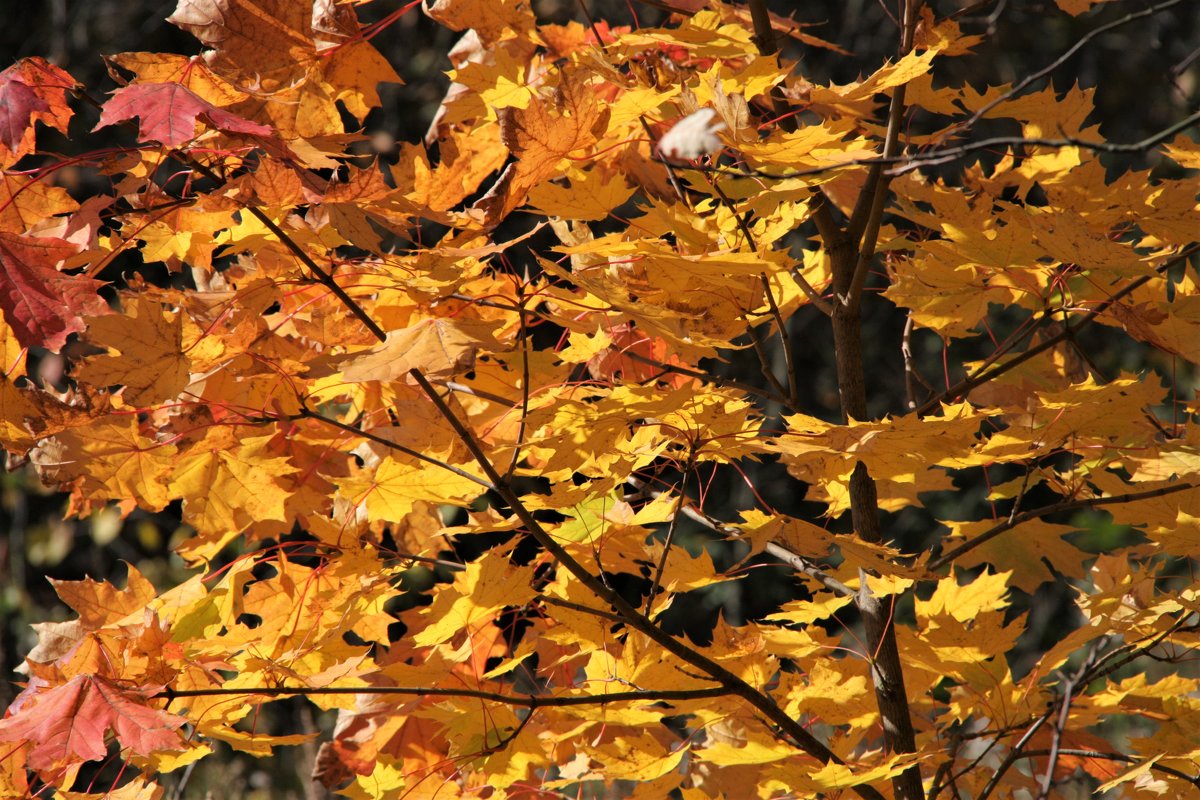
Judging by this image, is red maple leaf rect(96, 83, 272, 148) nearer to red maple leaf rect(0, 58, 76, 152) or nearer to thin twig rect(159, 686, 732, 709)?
red maple leaf rect(0, 58, 76, 152)

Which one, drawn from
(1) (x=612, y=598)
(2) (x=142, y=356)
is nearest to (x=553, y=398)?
(1) (x=612, y=598)

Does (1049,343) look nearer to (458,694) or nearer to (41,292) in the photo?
(458,694)

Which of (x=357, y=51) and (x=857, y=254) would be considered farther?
(x=857, y=254)

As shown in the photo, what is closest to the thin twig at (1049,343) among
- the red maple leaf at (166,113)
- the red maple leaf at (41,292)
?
the red maple leaf at (166,113)

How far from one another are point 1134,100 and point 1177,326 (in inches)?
140

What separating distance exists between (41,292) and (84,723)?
348 mm

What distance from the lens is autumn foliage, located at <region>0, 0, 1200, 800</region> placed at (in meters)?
0.86

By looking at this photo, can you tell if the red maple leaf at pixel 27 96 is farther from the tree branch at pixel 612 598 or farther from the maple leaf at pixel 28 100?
the tree branch at pixel 612 598

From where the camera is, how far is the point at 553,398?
1047 millimetres

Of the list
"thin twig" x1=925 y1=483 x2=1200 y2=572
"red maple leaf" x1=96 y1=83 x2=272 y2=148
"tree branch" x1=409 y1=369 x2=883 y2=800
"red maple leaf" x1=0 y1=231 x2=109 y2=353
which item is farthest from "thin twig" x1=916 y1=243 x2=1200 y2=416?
"red maple leaf" x1=0 y1=231 x2=109 y2=353

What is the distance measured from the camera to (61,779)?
3.39 feet

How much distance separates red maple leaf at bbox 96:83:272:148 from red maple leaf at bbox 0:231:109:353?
0.55 ft

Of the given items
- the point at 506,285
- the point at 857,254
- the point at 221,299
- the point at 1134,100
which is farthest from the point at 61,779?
the point at 1134,100

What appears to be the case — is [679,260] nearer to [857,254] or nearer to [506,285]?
[506,285]
